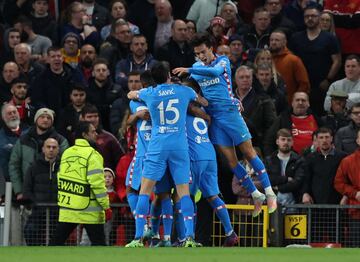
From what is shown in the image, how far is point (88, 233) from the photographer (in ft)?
62.2

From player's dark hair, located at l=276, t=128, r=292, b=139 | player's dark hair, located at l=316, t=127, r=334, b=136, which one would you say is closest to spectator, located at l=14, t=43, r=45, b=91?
player's dark hair, located at l=276, t=128, r=292, b=139

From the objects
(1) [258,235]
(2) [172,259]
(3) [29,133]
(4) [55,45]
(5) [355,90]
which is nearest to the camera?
(2) [172,259]

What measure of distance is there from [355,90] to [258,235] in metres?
3.89

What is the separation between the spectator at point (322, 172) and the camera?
65.6ft

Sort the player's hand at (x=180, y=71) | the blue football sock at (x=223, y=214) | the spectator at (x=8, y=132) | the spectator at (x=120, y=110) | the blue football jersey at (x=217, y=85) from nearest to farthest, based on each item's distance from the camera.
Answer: the player's hand at (x=180, y=71), the blue football jersey at (x=217, y=85), the blue football sock at (x=223, y=214), the spectator at (x=8, y=132), the spectator at (x=120, y=110)

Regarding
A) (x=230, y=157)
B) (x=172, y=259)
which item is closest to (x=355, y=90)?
(x=230, y=157)

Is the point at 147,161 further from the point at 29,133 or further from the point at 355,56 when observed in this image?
the point at 355,56

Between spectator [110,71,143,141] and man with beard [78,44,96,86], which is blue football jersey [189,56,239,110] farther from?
man with beard [78,44,96,86]

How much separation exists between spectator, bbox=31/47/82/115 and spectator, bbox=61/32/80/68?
770 millimetres

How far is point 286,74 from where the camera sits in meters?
23.1

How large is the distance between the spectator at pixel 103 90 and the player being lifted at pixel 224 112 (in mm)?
4574

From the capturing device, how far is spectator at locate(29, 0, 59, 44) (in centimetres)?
2470

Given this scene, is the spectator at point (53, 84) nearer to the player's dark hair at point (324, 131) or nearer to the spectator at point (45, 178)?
the spectator at point (45, 178)

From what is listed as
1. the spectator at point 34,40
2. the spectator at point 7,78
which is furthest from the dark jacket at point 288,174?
the spectator at point 34,40
